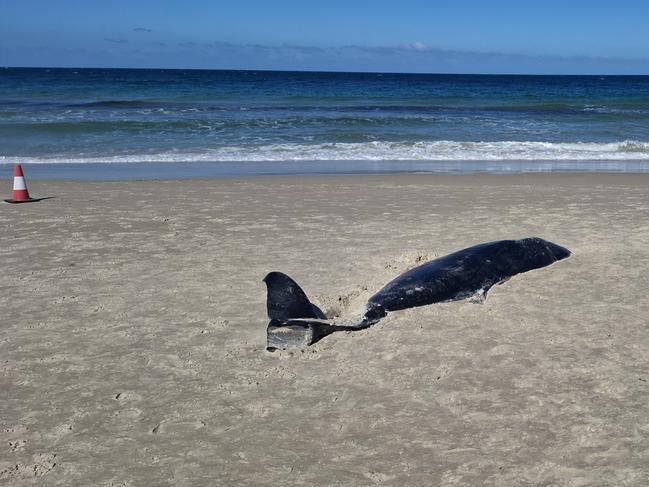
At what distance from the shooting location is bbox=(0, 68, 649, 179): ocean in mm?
15859

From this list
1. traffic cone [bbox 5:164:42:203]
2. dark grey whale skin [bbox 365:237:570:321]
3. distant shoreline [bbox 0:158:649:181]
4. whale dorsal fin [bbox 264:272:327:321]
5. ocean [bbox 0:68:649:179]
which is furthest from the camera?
ocean [bbox 0:68:649:179]

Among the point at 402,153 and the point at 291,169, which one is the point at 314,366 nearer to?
the point at 291,169

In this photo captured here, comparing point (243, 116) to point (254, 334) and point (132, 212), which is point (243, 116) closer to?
point (132, 212)

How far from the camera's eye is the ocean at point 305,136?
52.0 feet

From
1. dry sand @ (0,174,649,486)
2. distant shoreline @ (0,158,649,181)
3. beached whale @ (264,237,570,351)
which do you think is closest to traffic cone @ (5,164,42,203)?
dry sand @ (0,174,649,486)

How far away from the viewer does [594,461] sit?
128 inches

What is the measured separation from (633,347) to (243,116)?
2637cm

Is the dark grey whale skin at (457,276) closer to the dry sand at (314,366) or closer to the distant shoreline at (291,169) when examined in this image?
the dry sand at (314,366)

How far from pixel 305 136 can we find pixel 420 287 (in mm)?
17177

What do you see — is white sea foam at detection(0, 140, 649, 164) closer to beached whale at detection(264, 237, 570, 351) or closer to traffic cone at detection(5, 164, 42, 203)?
traffic cone at detection(5, 164, 42, 203)

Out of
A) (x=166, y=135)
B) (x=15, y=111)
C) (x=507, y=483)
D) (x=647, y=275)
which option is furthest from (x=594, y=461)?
(x=15, y=111)

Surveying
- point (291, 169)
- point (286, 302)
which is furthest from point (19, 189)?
point (286, 302)

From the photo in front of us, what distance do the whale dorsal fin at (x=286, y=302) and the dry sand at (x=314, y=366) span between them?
0.22 metres

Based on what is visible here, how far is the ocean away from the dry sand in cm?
721
